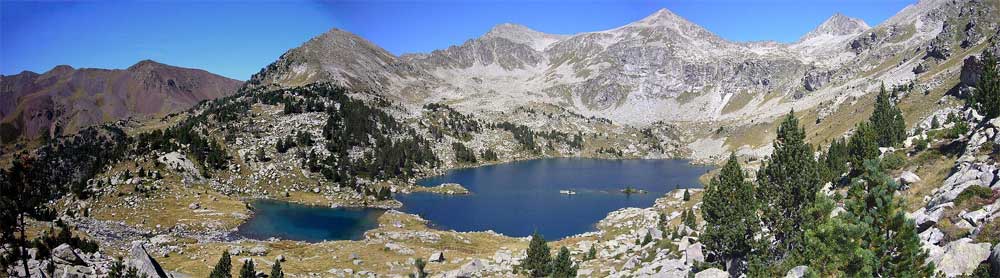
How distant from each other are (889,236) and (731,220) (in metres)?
15.7

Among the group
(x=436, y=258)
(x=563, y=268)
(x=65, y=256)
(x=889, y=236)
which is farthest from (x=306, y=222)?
(x=889, y=236)

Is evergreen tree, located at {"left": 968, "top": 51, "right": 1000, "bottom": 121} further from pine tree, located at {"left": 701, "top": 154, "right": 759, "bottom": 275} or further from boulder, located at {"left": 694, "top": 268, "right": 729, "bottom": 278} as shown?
boulder, located at {"left": 694, "top": 268, "right": 729, "bottom": 278}

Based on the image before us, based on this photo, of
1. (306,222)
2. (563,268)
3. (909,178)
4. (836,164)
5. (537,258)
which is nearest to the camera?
(909,178)

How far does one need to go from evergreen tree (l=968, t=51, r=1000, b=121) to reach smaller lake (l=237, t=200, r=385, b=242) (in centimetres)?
7004

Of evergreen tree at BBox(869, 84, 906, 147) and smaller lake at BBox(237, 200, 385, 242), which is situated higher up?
evergreen tree at BBox(869, 84, 906, 147)

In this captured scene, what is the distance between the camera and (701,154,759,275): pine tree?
38844 mm

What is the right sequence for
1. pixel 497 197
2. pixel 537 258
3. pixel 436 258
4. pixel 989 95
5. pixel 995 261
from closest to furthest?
pixel 995 261 → pixel 989 95 → pixel 537 258 → pixel 436 258 → pixel 497 197

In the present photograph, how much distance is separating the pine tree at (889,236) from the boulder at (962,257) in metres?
0.81

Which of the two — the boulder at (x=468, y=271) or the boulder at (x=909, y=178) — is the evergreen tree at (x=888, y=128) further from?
the boulder at (x=468, y=271)

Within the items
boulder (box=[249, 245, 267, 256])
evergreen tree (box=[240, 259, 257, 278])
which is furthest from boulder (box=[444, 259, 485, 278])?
boulder (box=[249, 245, 267, 256])

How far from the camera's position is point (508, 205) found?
109625mm

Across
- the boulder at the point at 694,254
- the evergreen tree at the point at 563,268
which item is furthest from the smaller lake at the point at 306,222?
the boulder at the point at 694,254

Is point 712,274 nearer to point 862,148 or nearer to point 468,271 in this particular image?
point 468,271

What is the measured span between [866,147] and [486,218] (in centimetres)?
5873
